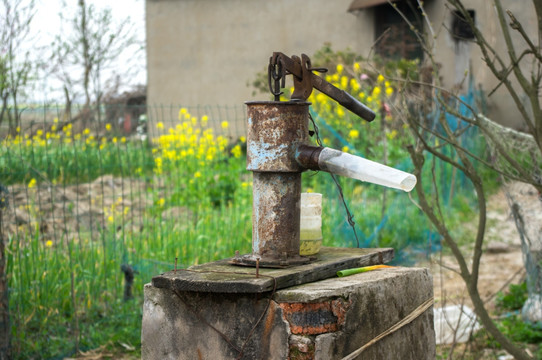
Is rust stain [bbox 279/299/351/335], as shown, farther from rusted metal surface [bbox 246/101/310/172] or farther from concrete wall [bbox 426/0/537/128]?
concrete wall [bbox 426/0/537/128]

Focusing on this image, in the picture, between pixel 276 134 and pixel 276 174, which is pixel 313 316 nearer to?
pixel 276 174

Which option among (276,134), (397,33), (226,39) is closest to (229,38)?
(226,39)

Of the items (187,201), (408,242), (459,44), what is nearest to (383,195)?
(408,242)

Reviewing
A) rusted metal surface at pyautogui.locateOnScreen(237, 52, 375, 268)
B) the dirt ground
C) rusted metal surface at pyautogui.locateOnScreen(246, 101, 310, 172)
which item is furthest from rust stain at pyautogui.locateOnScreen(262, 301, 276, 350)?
the dirt ground

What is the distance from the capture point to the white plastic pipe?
2.36 meters

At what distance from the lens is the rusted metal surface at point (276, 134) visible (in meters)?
2.60

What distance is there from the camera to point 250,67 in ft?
51.9

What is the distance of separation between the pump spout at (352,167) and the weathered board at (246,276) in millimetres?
393

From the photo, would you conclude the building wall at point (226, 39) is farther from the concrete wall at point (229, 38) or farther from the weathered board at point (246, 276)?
the weathered board at point (246, 276)

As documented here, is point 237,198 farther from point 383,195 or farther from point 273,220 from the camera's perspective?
point 273,220

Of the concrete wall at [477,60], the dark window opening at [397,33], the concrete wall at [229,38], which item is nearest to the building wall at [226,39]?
the concrete wall at [229,38]

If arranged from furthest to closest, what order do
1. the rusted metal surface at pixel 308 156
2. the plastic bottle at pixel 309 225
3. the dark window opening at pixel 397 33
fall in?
the dark window opening at pixel 397 33 < the plastic bottle at pixel 309 225 < the rusted metal surface at pixel 308 156

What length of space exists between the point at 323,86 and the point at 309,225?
582mm

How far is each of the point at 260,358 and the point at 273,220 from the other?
0.52 m
